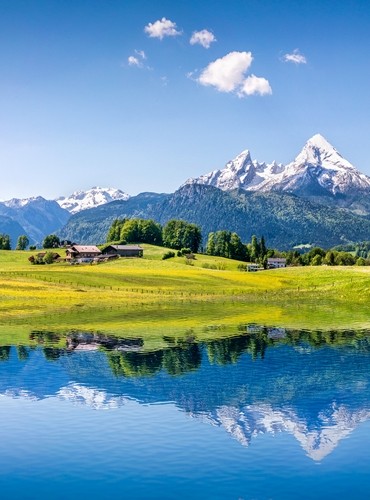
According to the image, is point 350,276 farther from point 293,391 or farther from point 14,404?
point 14,404

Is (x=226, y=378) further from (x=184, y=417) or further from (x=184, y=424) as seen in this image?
(x=184, y=424)

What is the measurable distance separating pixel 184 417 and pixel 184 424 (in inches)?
55.4

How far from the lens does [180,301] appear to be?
120562mm

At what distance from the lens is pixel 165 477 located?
29.4 metres

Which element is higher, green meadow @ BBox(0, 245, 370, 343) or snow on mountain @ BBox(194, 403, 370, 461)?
green meadow @ BBox(0, 245, 370, 343)

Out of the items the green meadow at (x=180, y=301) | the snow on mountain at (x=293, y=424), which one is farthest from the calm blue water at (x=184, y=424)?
the green meadow at (x=180, y=301)

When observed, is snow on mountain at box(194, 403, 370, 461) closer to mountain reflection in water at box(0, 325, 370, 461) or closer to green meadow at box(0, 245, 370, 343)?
mountain reflection in water at box(0, 325, 370, 461)

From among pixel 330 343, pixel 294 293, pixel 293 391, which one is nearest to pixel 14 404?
pixel 293 391

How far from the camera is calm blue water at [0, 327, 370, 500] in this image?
28.8 metres

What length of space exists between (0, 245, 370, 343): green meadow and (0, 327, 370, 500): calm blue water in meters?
17.9

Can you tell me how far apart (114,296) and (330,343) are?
2346 inches

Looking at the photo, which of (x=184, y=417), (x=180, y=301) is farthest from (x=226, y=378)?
(x=180, y=301)

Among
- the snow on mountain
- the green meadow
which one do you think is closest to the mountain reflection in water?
the snow on mountain

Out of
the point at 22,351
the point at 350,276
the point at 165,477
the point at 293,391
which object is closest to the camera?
the point at 165,477
